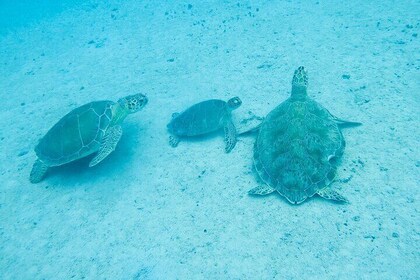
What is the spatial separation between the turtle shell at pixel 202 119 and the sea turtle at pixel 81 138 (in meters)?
1.15

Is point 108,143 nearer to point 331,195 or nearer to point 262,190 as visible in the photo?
point 262,190

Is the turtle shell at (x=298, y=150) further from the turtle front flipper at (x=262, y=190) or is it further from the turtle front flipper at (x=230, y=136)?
the turtle front flipper at (x=230, y=136)

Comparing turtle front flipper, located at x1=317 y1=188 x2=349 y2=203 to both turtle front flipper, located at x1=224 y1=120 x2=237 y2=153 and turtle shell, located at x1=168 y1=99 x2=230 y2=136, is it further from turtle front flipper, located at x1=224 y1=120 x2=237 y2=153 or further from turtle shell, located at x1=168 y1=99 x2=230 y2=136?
turtle shell, located at x1=168 y1=99 x2=230 y2=136

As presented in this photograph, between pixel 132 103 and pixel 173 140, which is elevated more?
pixel 132 103

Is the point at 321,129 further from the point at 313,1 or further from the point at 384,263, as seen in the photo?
the point at 313,1

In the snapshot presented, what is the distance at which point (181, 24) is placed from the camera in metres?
9.84

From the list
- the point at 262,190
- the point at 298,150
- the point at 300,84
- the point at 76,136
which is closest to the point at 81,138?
the point at 76,136

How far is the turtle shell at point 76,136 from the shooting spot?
4691 mm

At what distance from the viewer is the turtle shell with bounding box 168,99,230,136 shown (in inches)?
195

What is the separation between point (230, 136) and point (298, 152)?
1478 mm

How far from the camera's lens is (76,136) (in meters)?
4.72

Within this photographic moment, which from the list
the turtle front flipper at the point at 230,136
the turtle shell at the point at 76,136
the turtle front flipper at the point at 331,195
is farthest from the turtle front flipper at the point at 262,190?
the turtle shell at the point at 76,136

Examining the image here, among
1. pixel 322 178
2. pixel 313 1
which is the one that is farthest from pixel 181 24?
pixel 322 178

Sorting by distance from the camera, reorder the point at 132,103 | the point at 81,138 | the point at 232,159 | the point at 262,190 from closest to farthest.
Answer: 1. the point at 262,190
2. the point at 232,159
3. the point at 81,138
4. the point at 132,103
